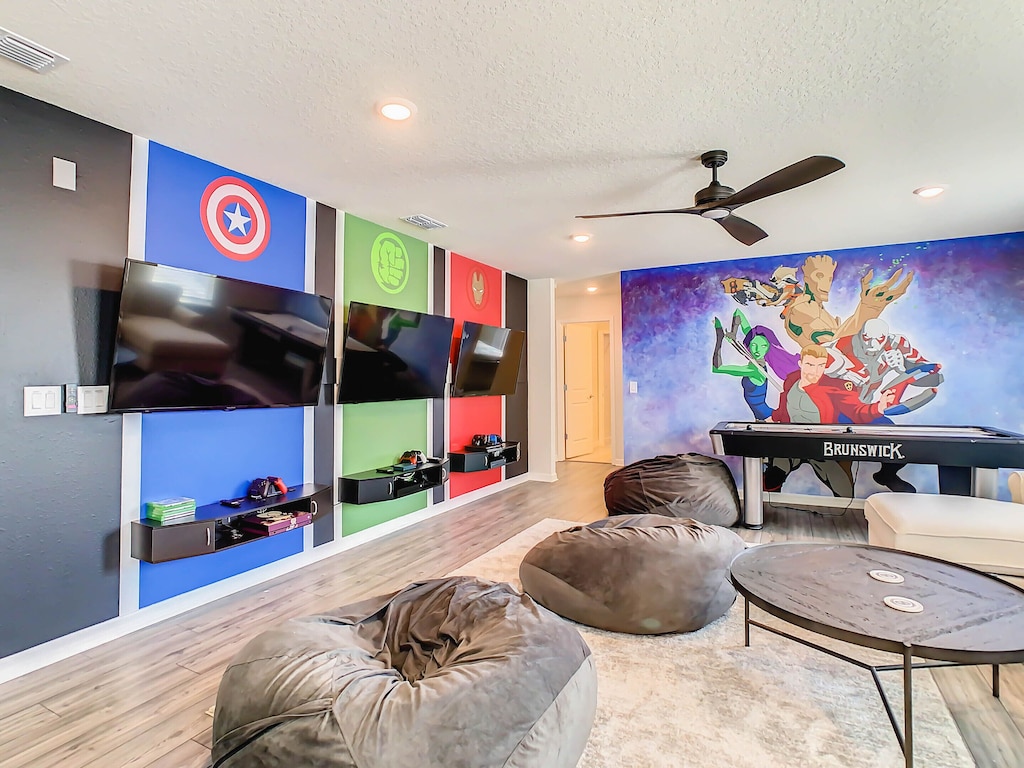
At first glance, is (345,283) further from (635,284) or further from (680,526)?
(635,284)

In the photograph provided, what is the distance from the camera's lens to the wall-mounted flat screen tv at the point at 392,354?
12.4ft

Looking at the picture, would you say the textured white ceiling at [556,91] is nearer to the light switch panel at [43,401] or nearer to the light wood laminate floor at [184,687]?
the light switch panel at [43,401]

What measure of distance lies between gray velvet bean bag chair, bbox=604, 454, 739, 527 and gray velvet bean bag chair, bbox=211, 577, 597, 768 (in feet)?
8.67

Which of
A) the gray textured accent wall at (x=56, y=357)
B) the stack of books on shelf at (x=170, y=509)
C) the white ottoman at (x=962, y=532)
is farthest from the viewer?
the white ottoman at (x=962, y=532)

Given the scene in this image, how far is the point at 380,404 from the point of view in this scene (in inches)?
168

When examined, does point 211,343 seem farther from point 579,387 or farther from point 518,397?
point 579,387

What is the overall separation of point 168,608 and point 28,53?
259 cm

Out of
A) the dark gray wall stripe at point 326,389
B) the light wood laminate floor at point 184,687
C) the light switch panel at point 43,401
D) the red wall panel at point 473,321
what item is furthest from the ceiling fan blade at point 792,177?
the light switch panel at point 43,401

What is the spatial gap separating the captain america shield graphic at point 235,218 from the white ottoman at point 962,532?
4.31 meters

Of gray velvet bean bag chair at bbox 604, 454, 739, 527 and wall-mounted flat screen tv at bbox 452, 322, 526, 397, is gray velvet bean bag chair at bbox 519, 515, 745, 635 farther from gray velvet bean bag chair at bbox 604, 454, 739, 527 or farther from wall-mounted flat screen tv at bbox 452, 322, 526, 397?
wall-mounted flat screen tv at bbox 452, 322, 526, 397

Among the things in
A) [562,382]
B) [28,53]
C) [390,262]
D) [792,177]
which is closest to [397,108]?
[28,53]

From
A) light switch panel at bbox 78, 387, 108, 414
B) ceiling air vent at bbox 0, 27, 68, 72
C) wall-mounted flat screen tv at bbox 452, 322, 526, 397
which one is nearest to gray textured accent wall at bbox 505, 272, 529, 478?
wall-mounted flat screen tv at bbox 452, 322, 526, 397

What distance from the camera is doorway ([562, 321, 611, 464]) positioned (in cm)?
819

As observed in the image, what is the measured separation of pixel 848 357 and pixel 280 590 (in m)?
5.23
